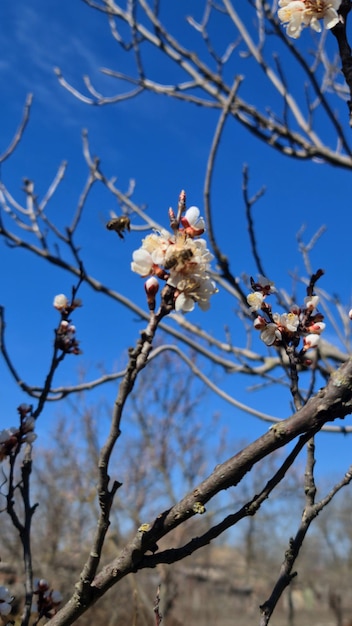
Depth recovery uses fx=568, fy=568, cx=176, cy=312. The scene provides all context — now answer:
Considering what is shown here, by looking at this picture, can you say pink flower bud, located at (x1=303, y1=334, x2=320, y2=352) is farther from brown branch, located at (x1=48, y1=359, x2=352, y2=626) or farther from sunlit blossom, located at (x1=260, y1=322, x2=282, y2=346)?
brown branch, located at (x1=48, y1=359, x2=352, y2=626)

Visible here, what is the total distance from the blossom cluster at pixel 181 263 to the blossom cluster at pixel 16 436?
0.70 m

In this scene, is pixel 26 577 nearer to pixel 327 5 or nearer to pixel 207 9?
pixel 327 5

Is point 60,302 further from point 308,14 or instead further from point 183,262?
point 308,14

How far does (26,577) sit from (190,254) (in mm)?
977

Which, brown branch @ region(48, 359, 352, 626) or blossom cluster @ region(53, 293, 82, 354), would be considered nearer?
brown branch @ region(48, 359, 352, 626)

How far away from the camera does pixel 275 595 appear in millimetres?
1146

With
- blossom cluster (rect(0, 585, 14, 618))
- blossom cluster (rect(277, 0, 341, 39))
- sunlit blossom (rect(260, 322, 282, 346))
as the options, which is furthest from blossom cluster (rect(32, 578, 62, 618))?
blossom cluster (rect(277, 0, 341, 39))

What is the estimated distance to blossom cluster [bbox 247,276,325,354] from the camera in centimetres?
126

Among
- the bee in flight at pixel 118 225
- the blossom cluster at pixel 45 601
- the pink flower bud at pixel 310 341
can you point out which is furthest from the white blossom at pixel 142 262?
the blossom cluster at pixel 45 601

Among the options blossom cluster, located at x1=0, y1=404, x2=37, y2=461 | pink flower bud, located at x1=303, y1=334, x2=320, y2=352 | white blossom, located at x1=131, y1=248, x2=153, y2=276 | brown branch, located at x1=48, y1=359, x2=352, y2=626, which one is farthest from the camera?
blossom cluster, located at x1=0, y1=404, x2=37, y2=461

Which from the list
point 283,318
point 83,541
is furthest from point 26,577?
point 83,541

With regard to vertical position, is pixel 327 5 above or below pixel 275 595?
above

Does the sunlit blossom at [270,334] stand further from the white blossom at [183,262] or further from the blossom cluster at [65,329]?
the blossom cluster at [65,329]

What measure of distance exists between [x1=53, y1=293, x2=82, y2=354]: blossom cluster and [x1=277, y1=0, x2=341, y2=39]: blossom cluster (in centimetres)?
97
